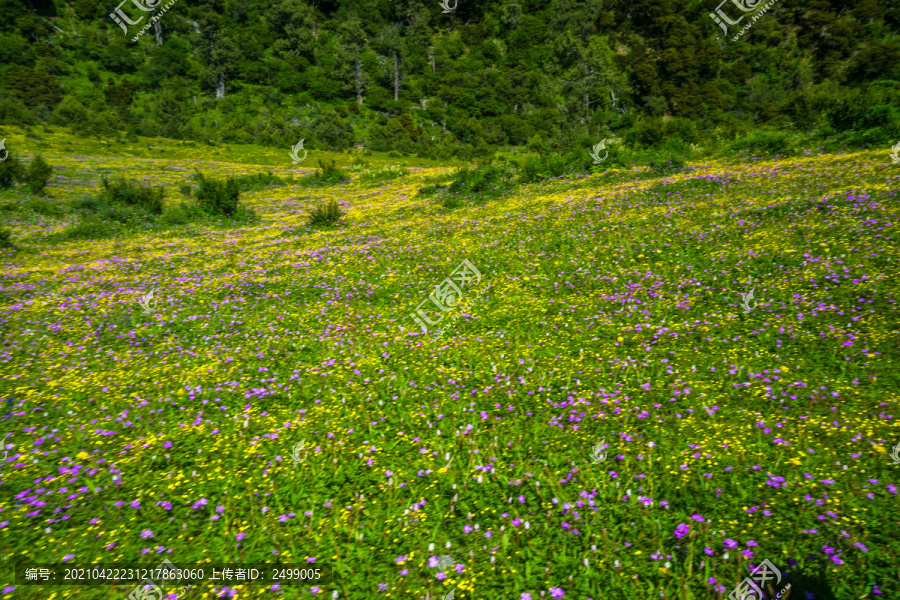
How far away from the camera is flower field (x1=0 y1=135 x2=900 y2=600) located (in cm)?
373

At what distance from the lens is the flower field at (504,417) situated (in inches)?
147

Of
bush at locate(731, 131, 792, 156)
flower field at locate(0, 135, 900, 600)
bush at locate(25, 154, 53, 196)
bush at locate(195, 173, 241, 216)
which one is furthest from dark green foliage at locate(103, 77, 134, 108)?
bush at locate(731, 131, 792, 156)

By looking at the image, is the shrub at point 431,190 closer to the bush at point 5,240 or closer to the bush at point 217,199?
the bush at point 217,199

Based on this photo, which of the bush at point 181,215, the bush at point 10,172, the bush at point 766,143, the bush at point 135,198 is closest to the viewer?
the bush at point 766,143

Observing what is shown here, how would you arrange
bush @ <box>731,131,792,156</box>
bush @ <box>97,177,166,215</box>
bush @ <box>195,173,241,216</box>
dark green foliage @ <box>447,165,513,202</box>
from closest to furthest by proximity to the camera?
1. bush @ <box>731,131,792,156</box>
2. dark green foliage @ <box>447,165,513,202</box>
3. bush @ <box>195,173,241,216</box>
4. bush @ <box>97,177,166,215</box>

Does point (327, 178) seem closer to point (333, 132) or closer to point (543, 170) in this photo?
point (543, 170)

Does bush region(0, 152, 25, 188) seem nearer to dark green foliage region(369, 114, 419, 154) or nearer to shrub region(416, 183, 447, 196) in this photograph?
shrub region(416, 183, 447, 196)


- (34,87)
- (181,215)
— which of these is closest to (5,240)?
(181,215)

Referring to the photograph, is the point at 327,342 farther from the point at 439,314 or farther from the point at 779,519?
the point at 779,519

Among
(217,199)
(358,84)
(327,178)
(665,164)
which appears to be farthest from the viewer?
(358,84)

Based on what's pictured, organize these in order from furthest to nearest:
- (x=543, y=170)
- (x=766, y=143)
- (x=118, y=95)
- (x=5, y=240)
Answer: (x=118, y=95) < (x=543, y=170) < (x=766, y=143) < (x=5, y=240)

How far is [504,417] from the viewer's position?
5.72 meters

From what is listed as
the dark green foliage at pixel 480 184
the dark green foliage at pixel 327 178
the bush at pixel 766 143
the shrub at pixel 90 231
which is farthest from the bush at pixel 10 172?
the bush at pixel 766 143

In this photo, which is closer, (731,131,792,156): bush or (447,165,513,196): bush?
(731,131,792,156): bush
